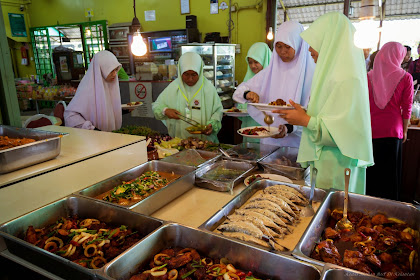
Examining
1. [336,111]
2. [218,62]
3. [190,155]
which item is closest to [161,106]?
[190,155]

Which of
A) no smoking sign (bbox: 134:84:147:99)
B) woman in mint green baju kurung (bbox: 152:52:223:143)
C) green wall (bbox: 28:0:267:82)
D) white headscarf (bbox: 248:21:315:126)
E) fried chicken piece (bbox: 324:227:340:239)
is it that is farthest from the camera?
green wall (bbox: 28:0:267:82)

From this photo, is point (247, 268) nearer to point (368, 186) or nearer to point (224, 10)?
point (368, 186)

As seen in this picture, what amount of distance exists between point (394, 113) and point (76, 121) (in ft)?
11.6

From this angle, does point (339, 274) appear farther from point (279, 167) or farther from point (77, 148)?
point (77, 148)

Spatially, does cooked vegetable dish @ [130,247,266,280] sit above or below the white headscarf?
below

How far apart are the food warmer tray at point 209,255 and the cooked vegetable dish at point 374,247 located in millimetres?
163

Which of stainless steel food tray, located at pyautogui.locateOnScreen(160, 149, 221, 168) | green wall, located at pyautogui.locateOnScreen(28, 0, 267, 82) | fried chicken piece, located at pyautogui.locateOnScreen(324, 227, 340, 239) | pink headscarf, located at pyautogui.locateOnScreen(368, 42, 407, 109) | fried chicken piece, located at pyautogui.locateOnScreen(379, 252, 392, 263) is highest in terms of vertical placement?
green wall, located at pyautogui.locateOnScreen(28, 0, 267, 82)

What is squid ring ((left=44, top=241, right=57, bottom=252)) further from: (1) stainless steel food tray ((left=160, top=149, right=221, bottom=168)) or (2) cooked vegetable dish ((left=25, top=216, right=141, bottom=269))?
(1) stainless steel food tray ((left=160, top=149, right=221, bottom=168))

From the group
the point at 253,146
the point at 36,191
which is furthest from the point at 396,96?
the point at 36,191

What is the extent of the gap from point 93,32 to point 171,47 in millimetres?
3443

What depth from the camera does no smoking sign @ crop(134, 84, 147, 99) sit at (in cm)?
605

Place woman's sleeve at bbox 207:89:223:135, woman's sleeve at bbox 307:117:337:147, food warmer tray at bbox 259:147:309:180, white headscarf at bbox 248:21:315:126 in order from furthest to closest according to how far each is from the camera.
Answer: woman's sleeve at bbox 207:89:223:135 < white headscarf at bbox 248:21:315:126 < food warmer tray at bbox 259:147:309:180 < woman's sleeve at bbox 307:117:337:147

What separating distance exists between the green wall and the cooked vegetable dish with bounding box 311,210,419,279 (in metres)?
6.43

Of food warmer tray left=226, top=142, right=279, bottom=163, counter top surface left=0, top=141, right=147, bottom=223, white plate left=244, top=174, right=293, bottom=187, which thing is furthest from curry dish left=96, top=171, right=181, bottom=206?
food warmer tray left=226, top=142, right=279, bottom=163
